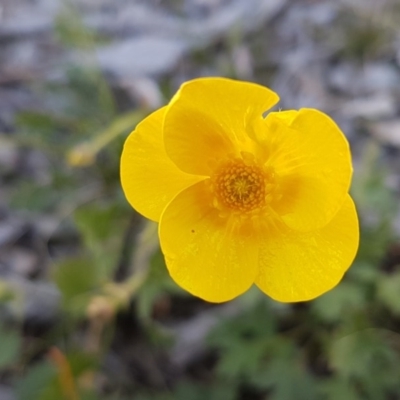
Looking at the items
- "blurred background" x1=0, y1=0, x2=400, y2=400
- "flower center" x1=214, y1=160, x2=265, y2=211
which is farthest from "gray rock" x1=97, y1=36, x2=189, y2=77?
"flower center" x1=214, y1=160, x2=265, y2=211

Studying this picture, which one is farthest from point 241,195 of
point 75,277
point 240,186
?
point 75,277

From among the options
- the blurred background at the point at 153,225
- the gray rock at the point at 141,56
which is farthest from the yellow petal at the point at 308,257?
the gray rock at the point at 141,56

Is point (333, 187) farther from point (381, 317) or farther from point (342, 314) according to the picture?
point (381, 317)

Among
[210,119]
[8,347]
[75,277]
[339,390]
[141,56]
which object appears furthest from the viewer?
[141,56]

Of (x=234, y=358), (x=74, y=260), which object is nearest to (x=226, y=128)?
(x=234, y=358)

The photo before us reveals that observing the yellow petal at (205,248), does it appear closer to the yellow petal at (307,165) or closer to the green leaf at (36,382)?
the yellow petal at (307,165)

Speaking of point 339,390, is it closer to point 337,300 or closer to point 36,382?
point 337,300
